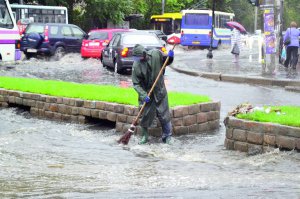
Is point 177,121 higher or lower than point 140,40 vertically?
lower

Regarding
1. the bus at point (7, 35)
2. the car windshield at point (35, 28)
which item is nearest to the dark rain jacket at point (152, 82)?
the bus at point (7, 35)

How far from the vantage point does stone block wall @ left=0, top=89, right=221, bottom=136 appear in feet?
32.8

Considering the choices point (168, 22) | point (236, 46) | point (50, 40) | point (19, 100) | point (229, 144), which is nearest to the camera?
point (229, 144)

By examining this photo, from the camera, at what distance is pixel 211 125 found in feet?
34.6

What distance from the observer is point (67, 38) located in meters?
28.8

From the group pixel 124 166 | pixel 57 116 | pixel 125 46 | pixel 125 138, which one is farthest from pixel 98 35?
pixel 124 166

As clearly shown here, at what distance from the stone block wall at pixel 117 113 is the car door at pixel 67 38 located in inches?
647

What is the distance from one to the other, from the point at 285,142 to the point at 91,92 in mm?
4905

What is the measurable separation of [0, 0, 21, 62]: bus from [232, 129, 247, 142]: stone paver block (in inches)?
523

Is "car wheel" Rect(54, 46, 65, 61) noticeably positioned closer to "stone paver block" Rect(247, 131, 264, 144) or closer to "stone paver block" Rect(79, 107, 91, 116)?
"stone paver block" Rect(79, 107, 91, 116)

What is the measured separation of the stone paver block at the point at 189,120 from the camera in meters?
10.1

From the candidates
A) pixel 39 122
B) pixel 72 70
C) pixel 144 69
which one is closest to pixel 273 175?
pixel 144 69

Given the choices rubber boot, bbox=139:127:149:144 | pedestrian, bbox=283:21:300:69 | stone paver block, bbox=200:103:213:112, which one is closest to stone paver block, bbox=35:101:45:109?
rubber boot, bbox=139:127:149:144

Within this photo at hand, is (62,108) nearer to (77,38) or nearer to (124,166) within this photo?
(124,166)
